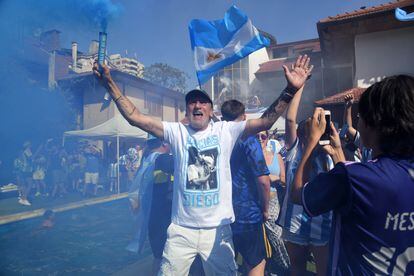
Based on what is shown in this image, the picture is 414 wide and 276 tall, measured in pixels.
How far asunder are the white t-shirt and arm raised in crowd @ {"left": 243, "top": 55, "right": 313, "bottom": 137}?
0.74 ft

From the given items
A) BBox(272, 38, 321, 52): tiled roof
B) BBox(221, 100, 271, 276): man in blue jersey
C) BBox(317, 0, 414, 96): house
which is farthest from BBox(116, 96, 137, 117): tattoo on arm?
BBox(272, 38, 321, 52): tiled roof

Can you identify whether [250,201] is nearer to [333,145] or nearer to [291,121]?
[291,121]

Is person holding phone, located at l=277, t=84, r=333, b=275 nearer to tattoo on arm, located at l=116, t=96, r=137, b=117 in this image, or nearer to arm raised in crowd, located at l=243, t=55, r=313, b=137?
arm raised in crowd, located at l=243, t=55, r=313, b=137

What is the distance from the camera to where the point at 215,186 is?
2.67 m

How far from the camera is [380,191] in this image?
133 cm

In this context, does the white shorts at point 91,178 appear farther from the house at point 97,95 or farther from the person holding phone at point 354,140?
the person holding phone at point 354,140

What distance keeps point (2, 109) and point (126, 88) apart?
24.5 feet

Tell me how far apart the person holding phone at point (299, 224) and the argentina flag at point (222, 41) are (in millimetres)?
1822

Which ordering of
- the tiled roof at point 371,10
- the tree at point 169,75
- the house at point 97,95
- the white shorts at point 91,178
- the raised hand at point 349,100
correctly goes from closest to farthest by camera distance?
the raised hand at point 349,100 < the tiled roof at point 371,10 < the white shorts at point 91,178 < the house at point 97,95 < the tree at point 169,75

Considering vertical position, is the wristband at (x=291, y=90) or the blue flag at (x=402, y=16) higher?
the blue flag at (x=402, y=16)

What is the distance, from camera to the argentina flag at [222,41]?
450cm

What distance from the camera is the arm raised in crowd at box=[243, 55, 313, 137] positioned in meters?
2.50

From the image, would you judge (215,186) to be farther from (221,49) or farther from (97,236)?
(97,236)

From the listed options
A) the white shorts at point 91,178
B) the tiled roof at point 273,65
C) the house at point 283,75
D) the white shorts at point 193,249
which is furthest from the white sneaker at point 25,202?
the tiled roof at point 273,65
